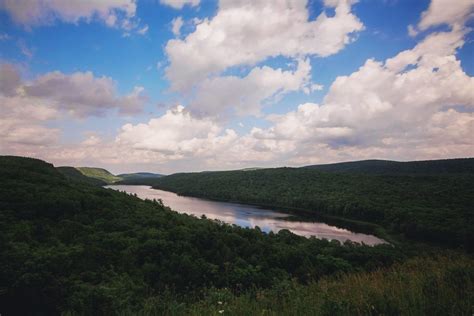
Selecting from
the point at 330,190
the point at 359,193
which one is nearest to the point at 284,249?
the point at 359,193

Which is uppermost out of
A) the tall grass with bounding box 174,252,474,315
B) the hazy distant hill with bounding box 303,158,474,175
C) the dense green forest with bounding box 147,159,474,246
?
the hazy distant hill with bounding box 303,158,474,175

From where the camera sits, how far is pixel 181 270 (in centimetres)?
2150

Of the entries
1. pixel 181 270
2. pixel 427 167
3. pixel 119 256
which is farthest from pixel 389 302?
pixel 427 167

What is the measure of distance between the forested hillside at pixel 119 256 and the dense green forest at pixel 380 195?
85.2 feet

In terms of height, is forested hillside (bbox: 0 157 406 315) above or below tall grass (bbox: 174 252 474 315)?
below

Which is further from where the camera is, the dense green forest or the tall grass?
the dense green forest

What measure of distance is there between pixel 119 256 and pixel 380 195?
259ft

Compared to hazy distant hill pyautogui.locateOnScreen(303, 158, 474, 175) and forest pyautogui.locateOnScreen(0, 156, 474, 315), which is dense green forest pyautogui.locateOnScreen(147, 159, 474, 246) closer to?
hazy distant hill pyautogui.locateOnScreen(303, 158, 474, 175)

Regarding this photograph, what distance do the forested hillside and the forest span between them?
89 millimetres

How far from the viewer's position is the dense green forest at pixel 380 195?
50781 millimetres

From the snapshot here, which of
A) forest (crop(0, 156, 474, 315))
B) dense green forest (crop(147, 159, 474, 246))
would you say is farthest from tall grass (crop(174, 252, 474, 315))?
dense green forest (crop(147, 159, 474, 246))

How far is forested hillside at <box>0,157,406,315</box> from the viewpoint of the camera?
15086mm

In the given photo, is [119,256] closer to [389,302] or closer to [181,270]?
[181,270]

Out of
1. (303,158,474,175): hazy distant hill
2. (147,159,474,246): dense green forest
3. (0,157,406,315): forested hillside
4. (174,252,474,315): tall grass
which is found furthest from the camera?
(303,158,474,175): hazy distant hill
